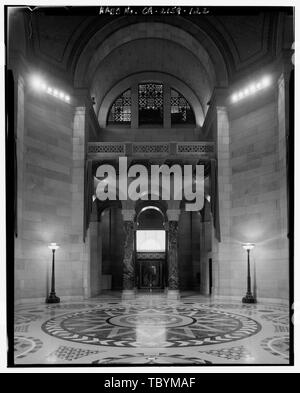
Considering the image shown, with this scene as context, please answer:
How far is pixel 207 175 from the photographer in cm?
1920

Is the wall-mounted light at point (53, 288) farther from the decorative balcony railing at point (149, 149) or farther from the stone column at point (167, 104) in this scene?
the stone column at point (167, 104)

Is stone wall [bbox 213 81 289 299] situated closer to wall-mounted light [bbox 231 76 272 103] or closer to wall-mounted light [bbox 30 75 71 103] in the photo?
wall-mounted light [bbox 231 76 272 103]

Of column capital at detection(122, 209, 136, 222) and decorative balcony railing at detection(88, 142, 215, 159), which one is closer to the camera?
decorative balcony railing at detection(88, 142, 215, 159)

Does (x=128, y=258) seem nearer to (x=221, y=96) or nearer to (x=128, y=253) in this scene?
(x=128, y=253)

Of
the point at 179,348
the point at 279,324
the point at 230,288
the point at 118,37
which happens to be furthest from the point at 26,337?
the point at 118,37

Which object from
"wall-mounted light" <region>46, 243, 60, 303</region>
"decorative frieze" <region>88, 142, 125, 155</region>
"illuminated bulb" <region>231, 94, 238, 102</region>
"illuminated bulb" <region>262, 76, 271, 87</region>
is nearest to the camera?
"wall-mounted light" <region>46, 243, 60, 303</region>

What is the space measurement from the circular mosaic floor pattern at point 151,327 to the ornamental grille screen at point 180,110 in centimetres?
1273

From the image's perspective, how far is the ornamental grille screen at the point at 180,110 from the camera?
23109 millimetres

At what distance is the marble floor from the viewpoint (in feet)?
22.0

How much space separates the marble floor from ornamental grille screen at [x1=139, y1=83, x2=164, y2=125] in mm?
12038

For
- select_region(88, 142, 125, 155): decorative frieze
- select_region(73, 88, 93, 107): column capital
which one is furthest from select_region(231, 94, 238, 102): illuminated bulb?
select_region(73, 88, 93, 107): column capital
